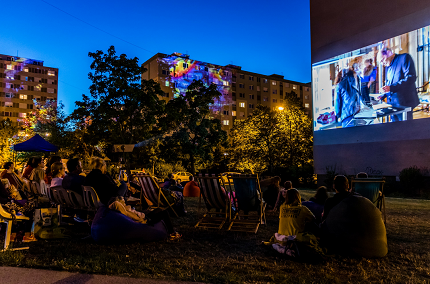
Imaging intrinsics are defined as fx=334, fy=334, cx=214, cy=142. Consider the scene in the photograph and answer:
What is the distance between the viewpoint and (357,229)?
4.43 metres

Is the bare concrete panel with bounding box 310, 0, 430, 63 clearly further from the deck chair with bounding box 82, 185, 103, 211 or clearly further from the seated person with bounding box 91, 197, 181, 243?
the deck chair with bounding box 82, 185, 103, 211

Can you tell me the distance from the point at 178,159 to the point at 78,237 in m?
25.2

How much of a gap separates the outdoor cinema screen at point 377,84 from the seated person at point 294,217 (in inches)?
612

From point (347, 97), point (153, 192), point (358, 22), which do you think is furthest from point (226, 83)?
point (153, 192)

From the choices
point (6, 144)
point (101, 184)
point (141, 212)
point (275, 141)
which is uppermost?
point (275, 141)

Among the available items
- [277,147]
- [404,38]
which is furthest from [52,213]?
[277,147]

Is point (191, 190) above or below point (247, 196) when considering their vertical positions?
below

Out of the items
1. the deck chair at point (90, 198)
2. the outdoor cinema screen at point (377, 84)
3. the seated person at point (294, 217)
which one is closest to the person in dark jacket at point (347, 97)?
the outdoor cinema screen at point (377, 84)

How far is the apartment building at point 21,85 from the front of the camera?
280 feet

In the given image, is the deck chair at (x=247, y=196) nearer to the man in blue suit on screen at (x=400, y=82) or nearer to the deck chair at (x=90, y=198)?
the deck chair at (x=90, y=198)

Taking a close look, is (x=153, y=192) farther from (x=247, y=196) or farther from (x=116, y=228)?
(x=116, y=228)

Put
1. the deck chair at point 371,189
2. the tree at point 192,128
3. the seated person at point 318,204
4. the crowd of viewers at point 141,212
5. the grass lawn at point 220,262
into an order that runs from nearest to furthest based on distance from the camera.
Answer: the grass lawn at point 220,262, the crowd of viewers at point 141,212, the seated person at point 318,204, the deck chair at point 371,189, the tree at point 192,128

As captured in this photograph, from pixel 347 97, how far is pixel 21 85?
90.4m

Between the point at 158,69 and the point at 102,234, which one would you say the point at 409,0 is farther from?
the point at 158,69
